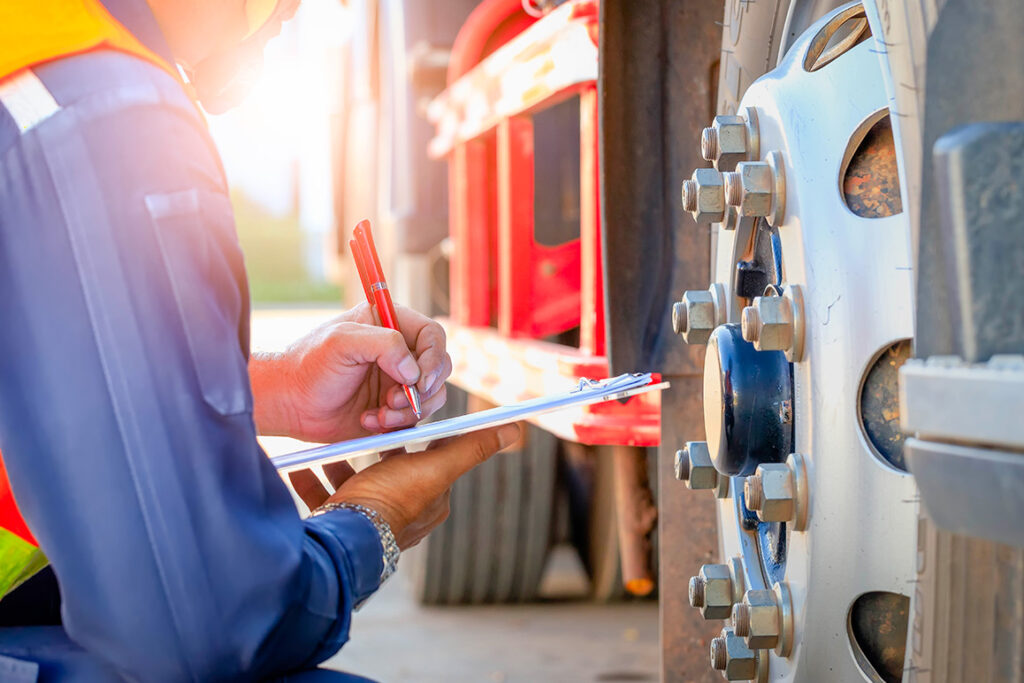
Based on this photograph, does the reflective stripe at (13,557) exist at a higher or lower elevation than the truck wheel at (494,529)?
higher

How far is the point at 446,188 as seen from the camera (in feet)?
9.40

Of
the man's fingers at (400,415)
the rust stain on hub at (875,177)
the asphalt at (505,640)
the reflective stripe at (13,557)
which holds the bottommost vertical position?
the asphalt at (505,640)

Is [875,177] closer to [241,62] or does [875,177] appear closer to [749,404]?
[749,404]

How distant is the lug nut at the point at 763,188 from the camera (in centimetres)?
95

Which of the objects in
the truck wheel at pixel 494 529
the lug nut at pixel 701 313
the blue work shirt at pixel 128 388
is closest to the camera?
the blue work shirt at pixel 128 388

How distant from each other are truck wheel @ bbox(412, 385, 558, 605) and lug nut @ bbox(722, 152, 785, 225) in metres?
1.87

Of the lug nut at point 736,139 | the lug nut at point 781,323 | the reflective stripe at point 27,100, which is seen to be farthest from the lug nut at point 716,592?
the reflective stripe at point 27,100

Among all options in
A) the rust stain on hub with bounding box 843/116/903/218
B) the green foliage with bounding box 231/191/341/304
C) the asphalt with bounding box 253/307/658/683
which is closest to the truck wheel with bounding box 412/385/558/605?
the asphalt with bounding box 253/307/658/683

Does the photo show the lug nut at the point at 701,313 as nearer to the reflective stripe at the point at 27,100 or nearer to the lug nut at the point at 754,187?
the lug nut at the point at 754,187

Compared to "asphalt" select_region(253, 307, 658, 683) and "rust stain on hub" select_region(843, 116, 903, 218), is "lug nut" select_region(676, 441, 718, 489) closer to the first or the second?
"rust stain on hub" select_region(843, 116, 903, 218)

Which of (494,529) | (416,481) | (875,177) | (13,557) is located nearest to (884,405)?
(875,177)

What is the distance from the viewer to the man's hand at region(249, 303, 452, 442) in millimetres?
1173

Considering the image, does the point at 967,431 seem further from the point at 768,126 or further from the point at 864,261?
the point at 768,126

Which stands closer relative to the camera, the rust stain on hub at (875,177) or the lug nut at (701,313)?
the rust stain on hub at (875,177)
